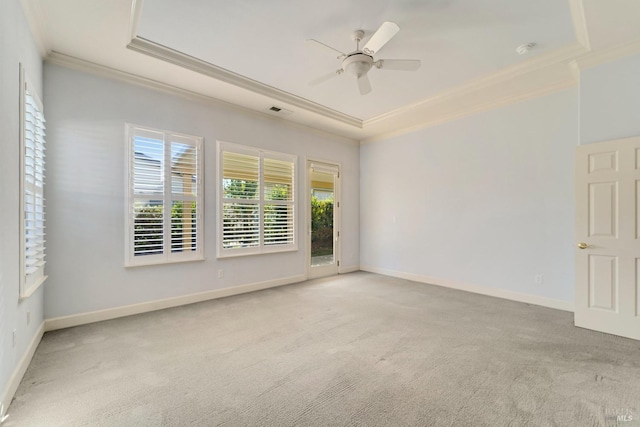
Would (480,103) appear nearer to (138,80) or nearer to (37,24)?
(138,80)

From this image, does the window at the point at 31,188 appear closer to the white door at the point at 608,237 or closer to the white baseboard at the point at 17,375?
the white baseboard at the point at 17,375

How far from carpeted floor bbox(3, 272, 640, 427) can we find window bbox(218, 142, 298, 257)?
1.34 m

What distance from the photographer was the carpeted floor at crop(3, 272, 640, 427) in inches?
72.4

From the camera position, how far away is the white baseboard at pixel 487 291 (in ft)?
12.8

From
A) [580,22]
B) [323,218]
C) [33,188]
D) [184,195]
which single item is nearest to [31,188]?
[33,188]

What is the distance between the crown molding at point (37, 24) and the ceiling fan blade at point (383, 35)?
2.87 meters

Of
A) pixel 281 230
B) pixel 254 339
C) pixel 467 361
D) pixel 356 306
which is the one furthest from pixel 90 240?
pixel 467 361

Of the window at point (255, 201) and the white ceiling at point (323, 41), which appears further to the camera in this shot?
the window at point (255, 201)

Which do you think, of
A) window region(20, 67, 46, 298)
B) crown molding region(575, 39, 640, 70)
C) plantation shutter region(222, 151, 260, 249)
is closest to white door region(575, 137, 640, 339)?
crown molding region(575, 39, 640, 70)

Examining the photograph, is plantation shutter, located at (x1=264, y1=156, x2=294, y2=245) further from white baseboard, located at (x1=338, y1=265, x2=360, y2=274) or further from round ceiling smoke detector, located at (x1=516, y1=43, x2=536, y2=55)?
round ceiling smoke detector, located at (x1=516, y1=43, x2=536, y2=55)

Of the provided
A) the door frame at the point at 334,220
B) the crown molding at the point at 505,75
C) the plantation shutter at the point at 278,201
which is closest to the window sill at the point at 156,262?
the plantation shutter at the point at 278,201

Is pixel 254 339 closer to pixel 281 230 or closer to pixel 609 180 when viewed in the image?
pixel 281 230

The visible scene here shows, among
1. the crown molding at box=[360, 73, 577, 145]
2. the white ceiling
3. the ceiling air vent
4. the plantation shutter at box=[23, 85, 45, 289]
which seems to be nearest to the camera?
the plantation shutter at box=[23, 85, 45, 289]

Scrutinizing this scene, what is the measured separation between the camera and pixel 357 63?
2896 mm
